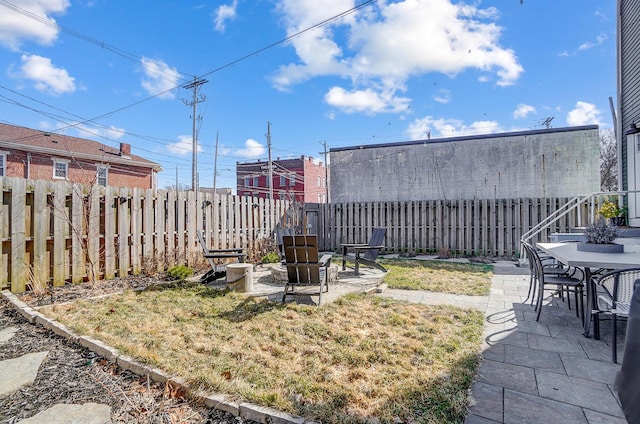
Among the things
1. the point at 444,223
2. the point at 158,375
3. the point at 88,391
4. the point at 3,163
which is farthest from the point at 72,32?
the point at 444,223

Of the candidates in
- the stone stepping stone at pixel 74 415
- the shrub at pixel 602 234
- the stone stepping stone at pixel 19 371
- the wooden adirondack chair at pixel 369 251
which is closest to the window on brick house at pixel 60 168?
the wooden adirondack chair at pixel 369 251

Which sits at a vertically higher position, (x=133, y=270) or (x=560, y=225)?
(x=560, y=225)

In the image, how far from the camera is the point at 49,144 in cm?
1766

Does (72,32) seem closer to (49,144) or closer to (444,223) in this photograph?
(49,144)

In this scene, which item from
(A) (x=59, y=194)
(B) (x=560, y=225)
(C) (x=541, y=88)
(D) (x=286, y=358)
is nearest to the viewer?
(D) (x=286, y=358)

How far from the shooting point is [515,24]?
688cm

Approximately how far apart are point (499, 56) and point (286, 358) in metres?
8.96

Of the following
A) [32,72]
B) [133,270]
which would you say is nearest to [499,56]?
[133,270]

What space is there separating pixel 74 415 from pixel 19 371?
3.28ft

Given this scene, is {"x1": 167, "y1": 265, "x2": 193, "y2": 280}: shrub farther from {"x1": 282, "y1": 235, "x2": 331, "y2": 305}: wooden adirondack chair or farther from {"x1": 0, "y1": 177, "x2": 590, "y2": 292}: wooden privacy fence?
{"x1": 282, "y1": 235, "x2": 331, "y2": 305}: wooden adirondack chair

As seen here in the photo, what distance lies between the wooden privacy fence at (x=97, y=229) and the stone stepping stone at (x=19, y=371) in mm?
2263

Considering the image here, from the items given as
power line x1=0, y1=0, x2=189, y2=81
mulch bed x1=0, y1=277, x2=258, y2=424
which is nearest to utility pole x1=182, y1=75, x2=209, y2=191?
power line x1=0, y1=0, x2=189, y2=81

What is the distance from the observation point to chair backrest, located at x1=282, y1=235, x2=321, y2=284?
4.30 m

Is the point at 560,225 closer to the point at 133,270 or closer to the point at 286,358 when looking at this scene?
the point at 286,358
